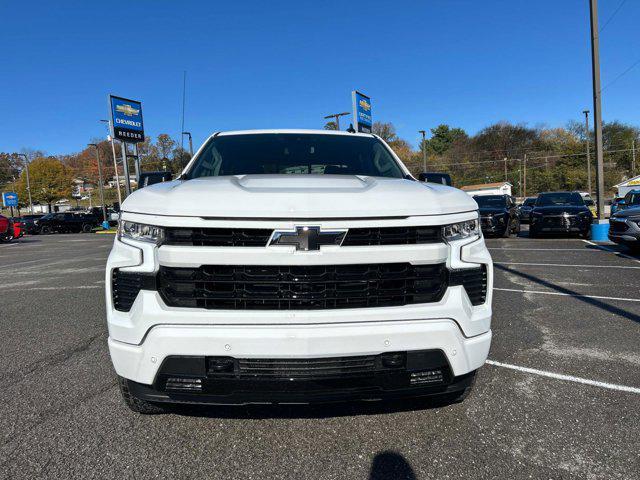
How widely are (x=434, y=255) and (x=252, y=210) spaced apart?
0.90m

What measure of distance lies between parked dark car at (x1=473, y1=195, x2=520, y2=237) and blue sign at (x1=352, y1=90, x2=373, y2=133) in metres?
12.9

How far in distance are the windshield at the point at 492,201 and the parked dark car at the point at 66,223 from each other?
103 ft

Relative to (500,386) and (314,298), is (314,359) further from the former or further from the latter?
(500,386)

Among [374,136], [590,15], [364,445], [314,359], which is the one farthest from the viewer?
[590,15]

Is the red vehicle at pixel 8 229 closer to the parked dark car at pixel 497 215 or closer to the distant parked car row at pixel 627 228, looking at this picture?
the parked dark car at pixel 497 215

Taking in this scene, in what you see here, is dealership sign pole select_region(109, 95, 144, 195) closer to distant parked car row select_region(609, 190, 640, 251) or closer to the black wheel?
distant parked car row select_region(609, 190, 640, 251)

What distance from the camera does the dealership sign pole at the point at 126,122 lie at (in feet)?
89.5

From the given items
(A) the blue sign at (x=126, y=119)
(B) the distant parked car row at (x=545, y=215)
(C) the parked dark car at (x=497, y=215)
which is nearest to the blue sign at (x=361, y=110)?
(C) the parked dark car at (x=497, y=215)

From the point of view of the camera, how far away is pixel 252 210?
2.09m

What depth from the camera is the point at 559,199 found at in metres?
15.8

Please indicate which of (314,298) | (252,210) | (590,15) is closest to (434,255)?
(314,298)

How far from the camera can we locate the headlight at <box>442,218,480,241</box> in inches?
89.8

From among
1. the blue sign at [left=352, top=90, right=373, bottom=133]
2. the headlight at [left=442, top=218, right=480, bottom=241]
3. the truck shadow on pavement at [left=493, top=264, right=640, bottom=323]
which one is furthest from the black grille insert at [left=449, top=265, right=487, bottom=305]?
the blue sign at [left=352, top=90, right=373, bottom=133]

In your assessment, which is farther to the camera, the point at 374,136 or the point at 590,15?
the point at 590,15
